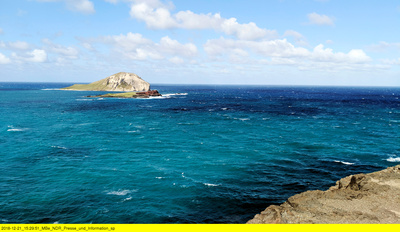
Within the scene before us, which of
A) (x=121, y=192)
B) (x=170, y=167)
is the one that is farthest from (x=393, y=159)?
(x=121, y=192)

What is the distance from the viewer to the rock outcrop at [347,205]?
91.6 ft

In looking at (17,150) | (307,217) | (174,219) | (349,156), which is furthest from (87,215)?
(349,156)

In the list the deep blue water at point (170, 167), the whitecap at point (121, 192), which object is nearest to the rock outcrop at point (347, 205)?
the deep blue water at point (170, 167)

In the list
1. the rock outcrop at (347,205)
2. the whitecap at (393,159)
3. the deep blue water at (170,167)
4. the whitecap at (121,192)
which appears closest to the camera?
the rock outcrop at (347,205)

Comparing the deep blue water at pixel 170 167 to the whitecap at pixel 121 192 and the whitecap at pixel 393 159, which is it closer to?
the whitecap at pixel 121 192

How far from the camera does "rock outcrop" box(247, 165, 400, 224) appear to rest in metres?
27.9

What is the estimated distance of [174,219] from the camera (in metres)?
32.7

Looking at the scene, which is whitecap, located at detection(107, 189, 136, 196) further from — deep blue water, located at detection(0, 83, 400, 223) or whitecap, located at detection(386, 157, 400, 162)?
whitecap, located at detection(386, 157, 400, 162)

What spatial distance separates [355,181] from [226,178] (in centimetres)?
2119

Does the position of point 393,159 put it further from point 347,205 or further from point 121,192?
point 121,192

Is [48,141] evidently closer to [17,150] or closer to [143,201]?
[17,150]

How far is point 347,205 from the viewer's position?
3119cm

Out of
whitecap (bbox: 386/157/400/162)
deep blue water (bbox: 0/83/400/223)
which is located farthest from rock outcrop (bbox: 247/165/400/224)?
whitecap (bbox: 386/157/400/162)

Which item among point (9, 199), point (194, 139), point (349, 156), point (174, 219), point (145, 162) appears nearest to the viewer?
point (174, 219)
